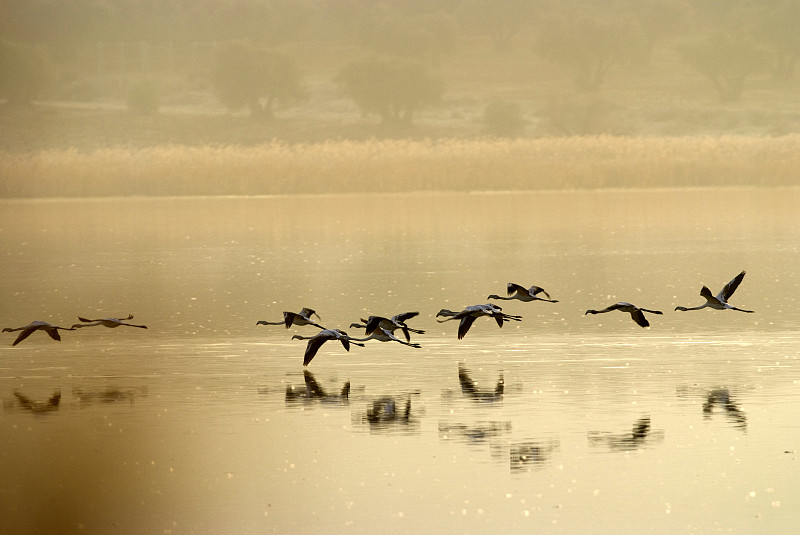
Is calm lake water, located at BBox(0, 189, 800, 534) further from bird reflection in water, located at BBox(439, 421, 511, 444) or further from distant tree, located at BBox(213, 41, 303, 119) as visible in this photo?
distant tree, located at BBox(213, 41, 303, 119)

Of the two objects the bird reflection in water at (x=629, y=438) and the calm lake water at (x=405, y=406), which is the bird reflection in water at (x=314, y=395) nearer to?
the calm lake water at (x=405, y=406)

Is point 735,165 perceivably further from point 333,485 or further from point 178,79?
point 178,79

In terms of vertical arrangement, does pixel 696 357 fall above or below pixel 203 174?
below

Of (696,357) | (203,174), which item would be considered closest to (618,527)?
(696,357)

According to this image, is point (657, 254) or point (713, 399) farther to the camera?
point (657, 254)

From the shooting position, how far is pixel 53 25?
115 metres

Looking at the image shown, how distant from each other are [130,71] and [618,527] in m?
97.8

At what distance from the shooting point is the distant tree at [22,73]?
86.0 metres

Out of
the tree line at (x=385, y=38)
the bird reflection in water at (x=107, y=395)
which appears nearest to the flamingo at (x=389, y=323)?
the bird reflection in water at (x=107, y=395)

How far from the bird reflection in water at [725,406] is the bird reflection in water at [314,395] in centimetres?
282

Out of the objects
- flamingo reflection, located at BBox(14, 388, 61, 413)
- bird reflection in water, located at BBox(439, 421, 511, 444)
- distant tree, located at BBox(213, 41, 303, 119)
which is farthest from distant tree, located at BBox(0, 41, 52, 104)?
bird reflection in water, located at BBox(439, 421, 511, 444)

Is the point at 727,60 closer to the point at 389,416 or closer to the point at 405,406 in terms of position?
the point at 405,406

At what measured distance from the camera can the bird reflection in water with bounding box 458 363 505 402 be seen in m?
12.5

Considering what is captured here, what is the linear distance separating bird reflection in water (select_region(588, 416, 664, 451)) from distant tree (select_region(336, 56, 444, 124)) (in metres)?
74.7
